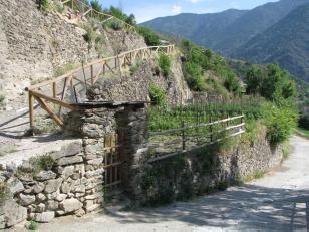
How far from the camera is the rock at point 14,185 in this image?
27.0ft

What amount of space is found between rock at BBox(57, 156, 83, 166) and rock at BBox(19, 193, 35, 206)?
2.81 ft

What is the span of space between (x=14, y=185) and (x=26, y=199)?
40 centimetres

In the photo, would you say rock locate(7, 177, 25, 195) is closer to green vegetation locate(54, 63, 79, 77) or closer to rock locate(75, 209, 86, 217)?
rock locate(75, 209, 86, 217)

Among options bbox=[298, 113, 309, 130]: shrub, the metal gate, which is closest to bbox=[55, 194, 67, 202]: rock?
the metal gate

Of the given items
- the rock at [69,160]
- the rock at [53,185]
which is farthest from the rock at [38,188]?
the rock at [69,160]

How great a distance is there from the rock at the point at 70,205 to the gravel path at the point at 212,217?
0.58ft

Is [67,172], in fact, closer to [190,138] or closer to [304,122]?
[190,138]

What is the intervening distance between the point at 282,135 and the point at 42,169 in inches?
707

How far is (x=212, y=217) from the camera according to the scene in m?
11.1

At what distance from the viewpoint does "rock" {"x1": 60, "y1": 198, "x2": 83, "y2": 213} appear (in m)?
9.22

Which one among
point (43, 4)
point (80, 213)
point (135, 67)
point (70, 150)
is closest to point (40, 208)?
point (80, 213)

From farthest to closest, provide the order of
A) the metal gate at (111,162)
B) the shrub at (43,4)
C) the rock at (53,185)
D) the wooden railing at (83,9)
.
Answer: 1. the wooden railing at (83,9)
2. the shrub at (43,4)
3. the metal gate at (111,162)
4. the rock at (53,185)

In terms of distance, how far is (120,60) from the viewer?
23.5m

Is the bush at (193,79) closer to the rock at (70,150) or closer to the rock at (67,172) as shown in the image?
the rock at (70,150)
